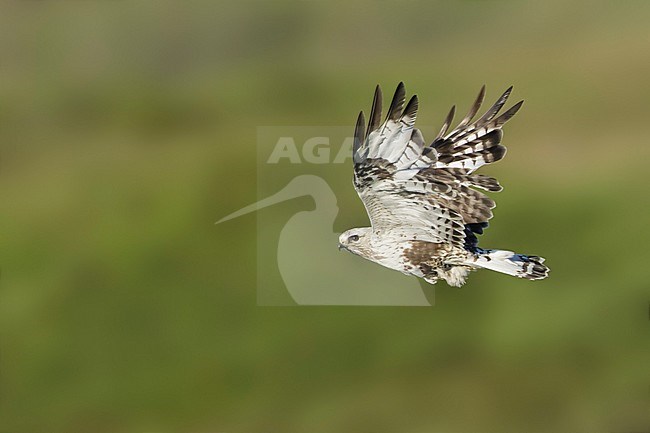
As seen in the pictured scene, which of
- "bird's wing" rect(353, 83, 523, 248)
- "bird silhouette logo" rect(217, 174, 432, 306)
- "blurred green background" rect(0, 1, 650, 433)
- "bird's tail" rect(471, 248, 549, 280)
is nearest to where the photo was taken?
"bird's wing" rect(353, 83, 523, 248)

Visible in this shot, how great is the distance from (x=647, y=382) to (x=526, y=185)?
5.21m

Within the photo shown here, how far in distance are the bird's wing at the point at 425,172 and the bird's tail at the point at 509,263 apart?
6.9 inches

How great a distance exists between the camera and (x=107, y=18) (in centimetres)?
2856

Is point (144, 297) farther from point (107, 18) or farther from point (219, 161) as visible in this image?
point (107, 18)

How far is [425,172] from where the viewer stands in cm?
763

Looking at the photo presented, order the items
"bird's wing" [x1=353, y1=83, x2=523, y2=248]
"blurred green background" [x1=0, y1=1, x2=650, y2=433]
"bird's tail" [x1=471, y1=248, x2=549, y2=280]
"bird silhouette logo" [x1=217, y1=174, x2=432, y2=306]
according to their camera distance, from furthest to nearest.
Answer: "blurred green background" [x1=0, y1=1, x2=650, y2=433] → "bird silhouette logo" [x1=217, y1=174, x2=432, y2=306] → "bird's tail" [x1=471, y1=248, x2=549, y2=280] → "bird's wing" [x1=353, y1=83, x2=523, y2=248]

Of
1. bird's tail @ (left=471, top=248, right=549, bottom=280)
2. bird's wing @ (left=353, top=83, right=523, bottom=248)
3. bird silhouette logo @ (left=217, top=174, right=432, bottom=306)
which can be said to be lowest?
bird silhouette logo @ (left=217, top=174, right=432, bottom=306)

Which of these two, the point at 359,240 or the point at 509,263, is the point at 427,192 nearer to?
the point at 359,240

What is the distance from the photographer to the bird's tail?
27.1 feet

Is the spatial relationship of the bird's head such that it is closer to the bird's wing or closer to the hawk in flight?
the hawk in flight

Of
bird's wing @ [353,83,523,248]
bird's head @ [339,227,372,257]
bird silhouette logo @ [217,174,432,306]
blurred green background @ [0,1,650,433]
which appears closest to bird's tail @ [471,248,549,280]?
bird's wing @ [353,83,523,248]

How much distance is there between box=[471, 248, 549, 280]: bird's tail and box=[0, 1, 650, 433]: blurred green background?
9559 millimetres

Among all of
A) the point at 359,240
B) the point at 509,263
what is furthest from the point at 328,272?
the point at 509,263

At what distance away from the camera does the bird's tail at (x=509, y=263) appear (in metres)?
8.26
